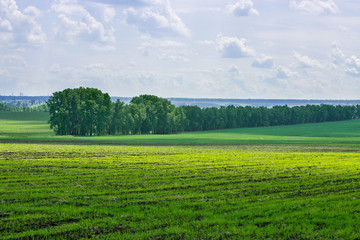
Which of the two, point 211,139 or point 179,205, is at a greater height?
point 179,205

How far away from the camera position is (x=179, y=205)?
18.8m

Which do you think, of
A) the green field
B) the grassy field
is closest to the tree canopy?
the grassy field

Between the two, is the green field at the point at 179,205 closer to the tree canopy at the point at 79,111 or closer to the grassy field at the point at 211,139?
the grassy field at the point at 211,139

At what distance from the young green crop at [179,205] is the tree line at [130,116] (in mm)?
90858

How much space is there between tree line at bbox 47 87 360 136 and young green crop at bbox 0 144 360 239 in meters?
90.9

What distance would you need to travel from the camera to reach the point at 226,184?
24875 mm

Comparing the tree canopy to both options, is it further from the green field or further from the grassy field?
the green field

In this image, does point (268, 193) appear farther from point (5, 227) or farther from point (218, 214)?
point (5, 227)

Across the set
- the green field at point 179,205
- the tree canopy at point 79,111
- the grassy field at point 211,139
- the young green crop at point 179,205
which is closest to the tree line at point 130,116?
the tree canopy at point 79,111

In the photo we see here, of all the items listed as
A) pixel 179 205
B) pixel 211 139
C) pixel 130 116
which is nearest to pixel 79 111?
pixel 130 116

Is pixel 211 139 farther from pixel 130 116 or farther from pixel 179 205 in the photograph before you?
pixel 179 205

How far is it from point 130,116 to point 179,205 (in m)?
113

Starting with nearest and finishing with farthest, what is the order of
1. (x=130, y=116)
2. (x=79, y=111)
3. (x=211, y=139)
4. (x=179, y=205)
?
(x=179, y=205)
(x=211, y=139)
(x=79, y=111)
(x=130, y=116)

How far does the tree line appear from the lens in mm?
118562
